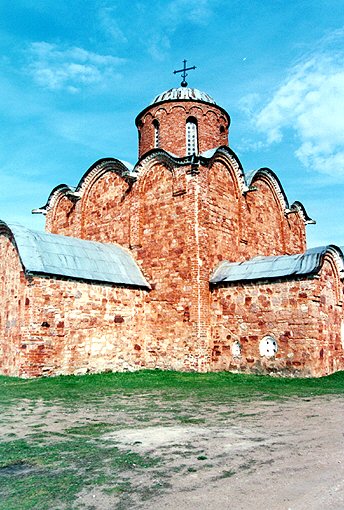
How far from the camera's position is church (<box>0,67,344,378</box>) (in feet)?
34.8

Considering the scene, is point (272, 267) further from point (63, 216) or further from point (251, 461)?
point (63, 216)

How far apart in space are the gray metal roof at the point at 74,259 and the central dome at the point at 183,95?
619 centimetres

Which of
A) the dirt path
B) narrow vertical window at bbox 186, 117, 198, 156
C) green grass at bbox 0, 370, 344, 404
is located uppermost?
narrow vertical window at bbox 186, 117, 198, 156

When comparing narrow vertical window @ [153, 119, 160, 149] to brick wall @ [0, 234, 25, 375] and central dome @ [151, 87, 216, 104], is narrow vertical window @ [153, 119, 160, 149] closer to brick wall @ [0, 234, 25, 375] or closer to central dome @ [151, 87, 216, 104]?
central dome @ [151, 87, 216, 104]

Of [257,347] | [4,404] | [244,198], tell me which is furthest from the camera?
[244,198]

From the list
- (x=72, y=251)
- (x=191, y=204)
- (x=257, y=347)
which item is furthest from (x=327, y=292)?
(x=72, y=251)

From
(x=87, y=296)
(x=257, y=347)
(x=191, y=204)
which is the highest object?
(x=191, y=204)

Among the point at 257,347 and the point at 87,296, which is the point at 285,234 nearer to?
the point at 257,347

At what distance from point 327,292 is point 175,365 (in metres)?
4.43

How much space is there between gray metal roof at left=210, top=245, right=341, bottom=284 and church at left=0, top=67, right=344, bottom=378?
0.04 m

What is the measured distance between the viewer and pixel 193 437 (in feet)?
15.3

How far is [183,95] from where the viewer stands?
52.3ft

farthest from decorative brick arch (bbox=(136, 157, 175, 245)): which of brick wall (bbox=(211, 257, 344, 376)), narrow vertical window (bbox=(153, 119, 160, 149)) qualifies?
brick wall (bbox=(211, 257, 344, 376))

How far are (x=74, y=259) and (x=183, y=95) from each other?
7852 mm
